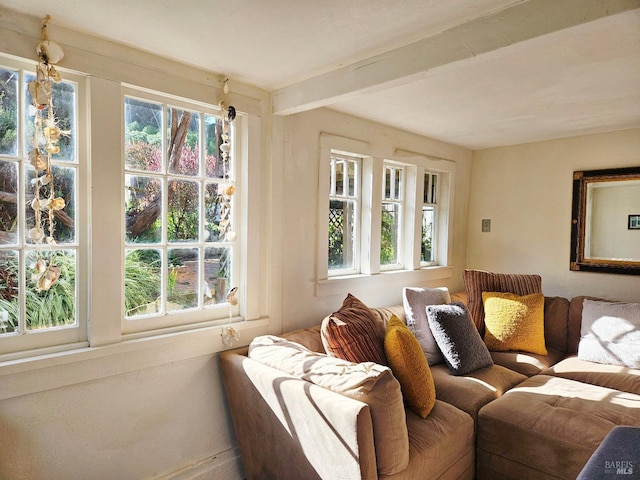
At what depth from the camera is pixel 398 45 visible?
183 cm

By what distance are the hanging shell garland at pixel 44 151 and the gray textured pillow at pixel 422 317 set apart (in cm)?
214

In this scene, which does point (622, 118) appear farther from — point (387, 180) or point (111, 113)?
point (111, 113)

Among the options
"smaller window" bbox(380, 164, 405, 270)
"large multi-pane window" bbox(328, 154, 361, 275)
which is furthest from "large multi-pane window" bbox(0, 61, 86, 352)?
"smaller window" bbox(380, 164, 405, 270)

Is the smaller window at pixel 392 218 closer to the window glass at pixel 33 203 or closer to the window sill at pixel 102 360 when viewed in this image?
the window sill at pixel 102 360

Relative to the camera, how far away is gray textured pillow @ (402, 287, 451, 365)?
281cm

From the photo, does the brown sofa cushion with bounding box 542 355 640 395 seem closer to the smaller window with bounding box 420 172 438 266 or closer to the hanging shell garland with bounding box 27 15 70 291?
the smaller window with bounding box 420 172 438 266

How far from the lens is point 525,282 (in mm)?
3389

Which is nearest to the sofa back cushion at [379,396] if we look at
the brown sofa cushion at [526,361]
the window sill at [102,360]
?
the window sill at [102,360]

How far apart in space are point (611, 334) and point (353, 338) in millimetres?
1979

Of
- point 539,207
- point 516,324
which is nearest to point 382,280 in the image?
point 516,324

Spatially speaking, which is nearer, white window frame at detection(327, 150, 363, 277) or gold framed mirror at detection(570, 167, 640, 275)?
white window frame at detection(327, 150, 363, 277)

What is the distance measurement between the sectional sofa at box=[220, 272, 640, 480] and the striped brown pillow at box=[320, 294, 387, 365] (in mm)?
41

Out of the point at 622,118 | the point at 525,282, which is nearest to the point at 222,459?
the point at 525,282

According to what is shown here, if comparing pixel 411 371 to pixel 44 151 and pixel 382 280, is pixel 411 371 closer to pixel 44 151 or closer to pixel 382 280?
pixel 382 280
